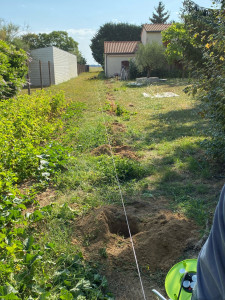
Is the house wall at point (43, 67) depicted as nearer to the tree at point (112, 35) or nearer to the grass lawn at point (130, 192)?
the grass lawn at point (130, 192)

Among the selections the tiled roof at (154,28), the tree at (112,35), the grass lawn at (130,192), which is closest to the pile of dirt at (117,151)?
the grass lawn at (130,192)

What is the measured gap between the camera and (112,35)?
178 ft

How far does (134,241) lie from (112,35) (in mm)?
55312

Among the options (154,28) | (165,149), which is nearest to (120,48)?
(154,28)

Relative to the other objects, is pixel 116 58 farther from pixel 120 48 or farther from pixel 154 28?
pixel 154 28

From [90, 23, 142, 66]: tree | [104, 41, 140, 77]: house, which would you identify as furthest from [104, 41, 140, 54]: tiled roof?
[90, 23, 142, 66]: tree

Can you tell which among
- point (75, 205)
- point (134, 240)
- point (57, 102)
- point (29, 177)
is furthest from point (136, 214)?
point (57, 102)

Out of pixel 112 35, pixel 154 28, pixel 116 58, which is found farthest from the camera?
pixel 112 35

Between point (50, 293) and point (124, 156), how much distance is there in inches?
149

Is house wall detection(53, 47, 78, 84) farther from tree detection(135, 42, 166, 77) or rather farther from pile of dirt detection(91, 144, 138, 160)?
pile of dirt detection(91, 144, 138, 160)

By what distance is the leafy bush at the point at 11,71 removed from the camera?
410 inches

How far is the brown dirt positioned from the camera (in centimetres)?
280

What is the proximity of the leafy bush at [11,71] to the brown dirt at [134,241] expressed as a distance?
7876mm

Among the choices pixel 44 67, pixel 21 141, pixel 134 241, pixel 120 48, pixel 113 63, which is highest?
pixel 120 48
